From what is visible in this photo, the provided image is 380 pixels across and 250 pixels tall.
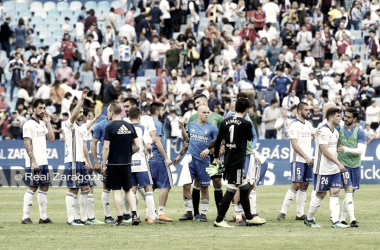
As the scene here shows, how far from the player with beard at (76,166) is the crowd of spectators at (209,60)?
14.4m

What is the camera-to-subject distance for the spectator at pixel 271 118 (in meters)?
32.7

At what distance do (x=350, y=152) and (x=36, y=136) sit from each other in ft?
20.4

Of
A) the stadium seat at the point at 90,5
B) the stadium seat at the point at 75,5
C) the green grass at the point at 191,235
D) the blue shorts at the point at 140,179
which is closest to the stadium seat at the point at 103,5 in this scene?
the stadium seat at the point at 90,5

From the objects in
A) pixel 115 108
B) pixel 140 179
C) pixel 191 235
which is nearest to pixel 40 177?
pixel 140 179

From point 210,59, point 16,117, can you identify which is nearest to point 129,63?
point 210,59

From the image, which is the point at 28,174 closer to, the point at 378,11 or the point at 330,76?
the point at 330,76

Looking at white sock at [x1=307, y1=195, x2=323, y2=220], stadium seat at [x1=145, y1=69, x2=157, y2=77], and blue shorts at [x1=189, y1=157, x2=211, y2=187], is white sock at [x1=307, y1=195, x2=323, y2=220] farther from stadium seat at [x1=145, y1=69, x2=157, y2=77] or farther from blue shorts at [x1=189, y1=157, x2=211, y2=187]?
stadium seat at [x1=145, y1=69, x2=157, y2=77]

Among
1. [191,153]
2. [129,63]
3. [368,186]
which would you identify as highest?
[129,63]

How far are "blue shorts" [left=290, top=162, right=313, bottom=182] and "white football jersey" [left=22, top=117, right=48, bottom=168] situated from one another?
17.2ft

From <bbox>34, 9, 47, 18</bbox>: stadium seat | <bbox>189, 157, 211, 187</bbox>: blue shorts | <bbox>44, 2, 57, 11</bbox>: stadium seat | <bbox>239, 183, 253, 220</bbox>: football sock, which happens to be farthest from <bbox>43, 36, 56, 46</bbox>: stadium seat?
<bbox>239, 183, 253, 220</bbox>: football sock

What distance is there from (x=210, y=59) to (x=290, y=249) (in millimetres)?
24219

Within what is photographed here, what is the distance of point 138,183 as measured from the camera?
18.0 m

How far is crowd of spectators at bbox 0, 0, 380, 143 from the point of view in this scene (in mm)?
34031

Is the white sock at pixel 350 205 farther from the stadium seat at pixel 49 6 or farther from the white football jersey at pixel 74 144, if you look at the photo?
the stadium seat at pixel 49 6
